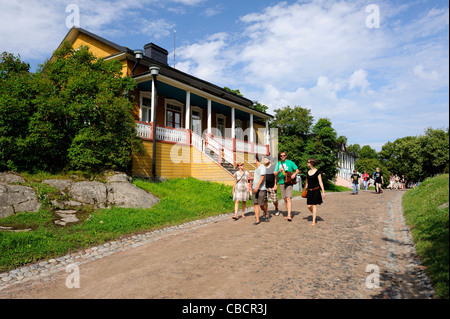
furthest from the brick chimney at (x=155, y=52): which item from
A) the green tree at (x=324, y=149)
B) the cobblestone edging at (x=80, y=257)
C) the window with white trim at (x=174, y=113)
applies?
the green tree at (x=324, y=149)

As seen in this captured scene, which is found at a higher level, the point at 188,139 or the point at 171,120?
the point at 171,120

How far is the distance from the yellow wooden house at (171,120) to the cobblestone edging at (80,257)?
6002 millimetres

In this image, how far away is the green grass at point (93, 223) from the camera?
17.6 feet

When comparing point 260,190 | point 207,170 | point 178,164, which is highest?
point 178,164

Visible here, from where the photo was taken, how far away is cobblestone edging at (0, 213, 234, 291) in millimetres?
4605

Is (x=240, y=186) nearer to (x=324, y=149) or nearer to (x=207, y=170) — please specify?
(x=207, y=170)

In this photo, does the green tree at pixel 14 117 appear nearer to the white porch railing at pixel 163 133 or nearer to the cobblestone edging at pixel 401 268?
the white porch railing at pixel 163 133

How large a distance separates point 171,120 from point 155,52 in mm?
5162

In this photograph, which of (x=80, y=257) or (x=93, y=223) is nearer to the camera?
(x=80, y=257)

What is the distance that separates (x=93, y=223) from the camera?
7086mm

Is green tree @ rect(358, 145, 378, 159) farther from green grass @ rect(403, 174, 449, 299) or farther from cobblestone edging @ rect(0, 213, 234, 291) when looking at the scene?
cobblestone edging @ rect(0, 213, 234, 291)

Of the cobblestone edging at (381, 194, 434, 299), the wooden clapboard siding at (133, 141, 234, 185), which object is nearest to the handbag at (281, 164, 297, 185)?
the cobblestone edging at (381, 194, 434, 299)

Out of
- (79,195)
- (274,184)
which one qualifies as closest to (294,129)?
(274,184)
